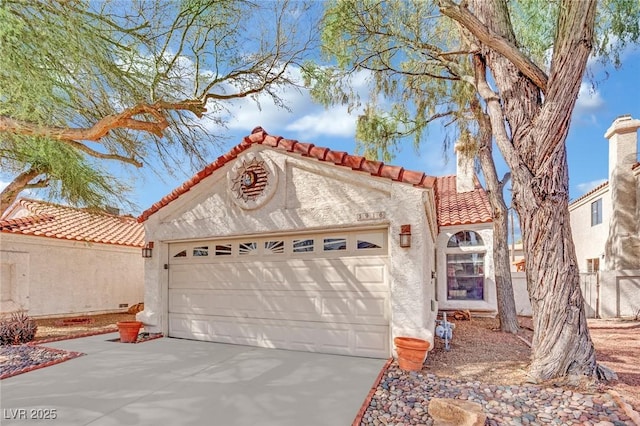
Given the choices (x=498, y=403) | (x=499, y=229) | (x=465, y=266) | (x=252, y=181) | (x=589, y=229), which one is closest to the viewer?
(x=498, y=403)

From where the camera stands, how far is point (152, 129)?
7789 mm

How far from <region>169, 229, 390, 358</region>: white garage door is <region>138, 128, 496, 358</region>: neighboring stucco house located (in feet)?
0.08

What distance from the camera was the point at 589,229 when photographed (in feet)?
67.1

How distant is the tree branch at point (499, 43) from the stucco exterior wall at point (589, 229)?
15.8 meters

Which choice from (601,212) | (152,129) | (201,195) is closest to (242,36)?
(152,129)

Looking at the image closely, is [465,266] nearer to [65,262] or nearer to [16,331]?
[16,331]

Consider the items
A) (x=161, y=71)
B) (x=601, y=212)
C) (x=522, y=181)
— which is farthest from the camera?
(x=601, y=212)

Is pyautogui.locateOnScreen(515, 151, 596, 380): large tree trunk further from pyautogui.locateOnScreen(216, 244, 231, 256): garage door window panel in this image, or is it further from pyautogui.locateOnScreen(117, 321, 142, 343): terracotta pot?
pyautogui.locateOnScreen(117, 321, 142, 343): terracotta pot

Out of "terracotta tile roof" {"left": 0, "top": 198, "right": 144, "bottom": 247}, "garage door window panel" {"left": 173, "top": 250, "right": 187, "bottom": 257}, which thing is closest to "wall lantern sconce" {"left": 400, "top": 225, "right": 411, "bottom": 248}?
"garage door window panel" {"left": 173, "top": 250, "right": 187, "bottom": 257}

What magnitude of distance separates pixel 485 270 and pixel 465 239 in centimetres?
140

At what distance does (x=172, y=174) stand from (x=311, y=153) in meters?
4.52

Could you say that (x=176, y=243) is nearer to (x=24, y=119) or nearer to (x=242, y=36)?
(x=24, y=119)

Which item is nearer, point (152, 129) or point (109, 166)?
point (152, 129)

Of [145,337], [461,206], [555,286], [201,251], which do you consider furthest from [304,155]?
[461,206]
